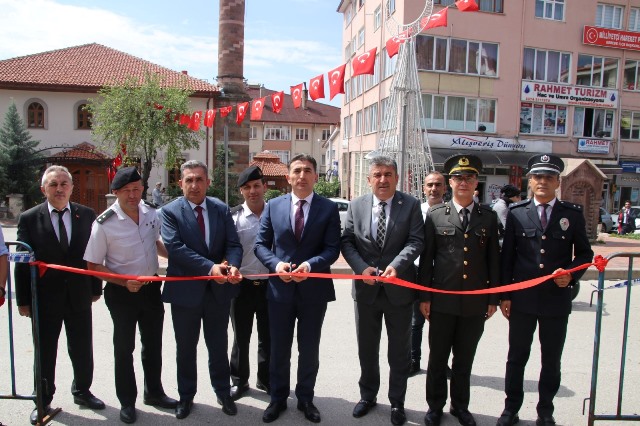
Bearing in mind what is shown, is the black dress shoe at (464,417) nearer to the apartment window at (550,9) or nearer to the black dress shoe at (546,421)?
the black dress shoe at (546,421)

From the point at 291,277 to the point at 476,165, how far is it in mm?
1771

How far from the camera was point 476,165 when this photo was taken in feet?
13.4

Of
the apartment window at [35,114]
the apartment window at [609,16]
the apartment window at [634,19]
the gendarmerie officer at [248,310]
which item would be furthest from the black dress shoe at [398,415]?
the apartment window at [634,19]

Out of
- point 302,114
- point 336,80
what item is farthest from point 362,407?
point 302,114

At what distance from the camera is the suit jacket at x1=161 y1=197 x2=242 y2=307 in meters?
3.96

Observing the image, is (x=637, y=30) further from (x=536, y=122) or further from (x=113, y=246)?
(x=113, y=246)

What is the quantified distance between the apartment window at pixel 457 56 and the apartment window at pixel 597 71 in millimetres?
5621

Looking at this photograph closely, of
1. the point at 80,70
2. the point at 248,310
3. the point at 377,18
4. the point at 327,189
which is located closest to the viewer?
the point at 248,310

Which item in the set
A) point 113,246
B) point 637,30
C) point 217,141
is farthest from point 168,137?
point 637,30

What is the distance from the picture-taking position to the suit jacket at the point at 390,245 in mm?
3951

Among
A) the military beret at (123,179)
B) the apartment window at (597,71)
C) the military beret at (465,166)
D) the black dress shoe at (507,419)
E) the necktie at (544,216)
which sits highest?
the apartment window at (597,71)

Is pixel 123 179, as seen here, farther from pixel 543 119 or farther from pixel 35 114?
pixel 543 119

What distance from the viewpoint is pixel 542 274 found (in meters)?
3.87

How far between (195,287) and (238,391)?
112 cm
